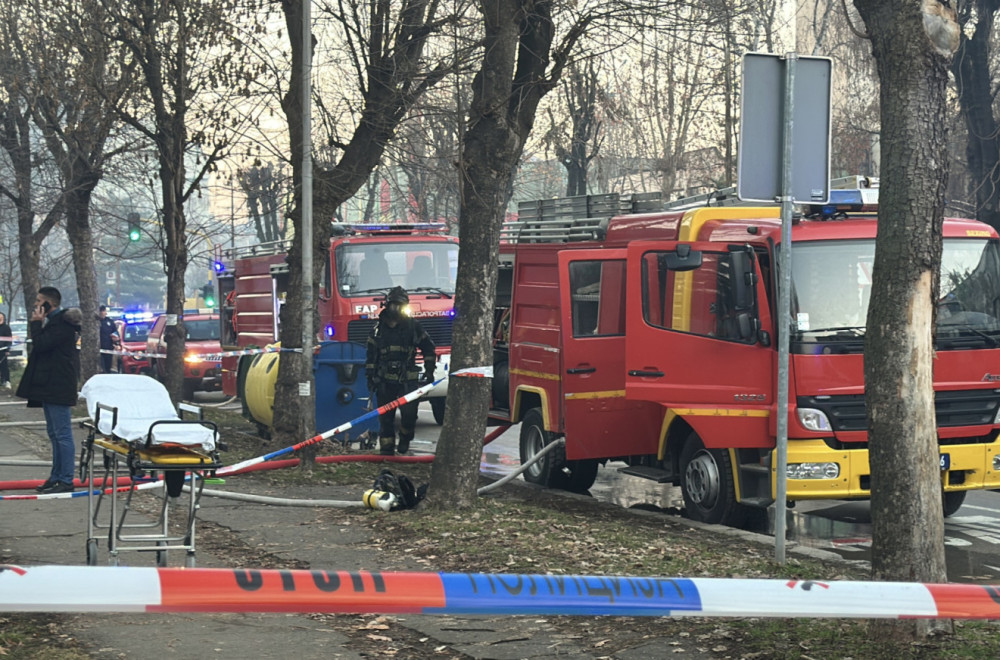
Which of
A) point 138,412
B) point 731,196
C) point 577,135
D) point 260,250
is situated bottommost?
point 138,412

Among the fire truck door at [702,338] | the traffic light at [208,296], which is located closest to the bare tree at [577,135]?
the traffic light at [208,296]

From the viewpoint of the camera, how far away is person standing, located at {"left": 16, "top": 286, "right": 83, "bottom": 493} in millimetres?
11609

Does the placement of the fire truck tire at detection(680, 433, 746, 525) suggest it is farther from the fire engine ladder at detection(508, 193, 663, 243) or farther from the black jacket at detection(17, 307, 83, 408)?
the black jacket at detection(17, 307, 83, 408)

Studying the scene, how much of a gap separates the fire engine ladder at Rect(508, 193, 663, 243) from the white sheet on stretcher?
579 cm

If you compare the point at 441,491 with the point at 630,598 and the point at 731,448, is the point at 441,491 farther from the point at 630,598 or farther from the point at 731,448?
the point at 630,598

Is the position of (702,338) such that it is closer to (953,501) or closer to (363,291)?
(953,501)

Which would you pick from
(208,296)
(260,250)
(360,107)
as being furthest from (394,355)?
(208,296)

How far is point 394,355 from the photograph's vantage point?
48.8 ft

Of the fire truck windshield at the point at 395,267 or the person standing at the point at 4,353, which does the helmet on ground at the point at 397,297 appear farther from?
the person standing at the point at 4,353

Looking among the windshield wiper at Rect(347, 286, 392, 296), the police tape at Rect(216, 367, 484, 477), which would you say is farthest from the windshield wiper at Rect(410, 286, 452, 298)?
the police tape at Rect(216, 367, 484, 477)

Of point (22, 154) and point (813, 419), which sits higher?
point (22, 154)

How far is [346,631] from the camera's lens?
22.3 feet

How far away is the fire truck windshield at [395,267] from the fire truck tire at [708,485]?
9.23 m

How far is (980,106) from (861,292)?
12168 mm
